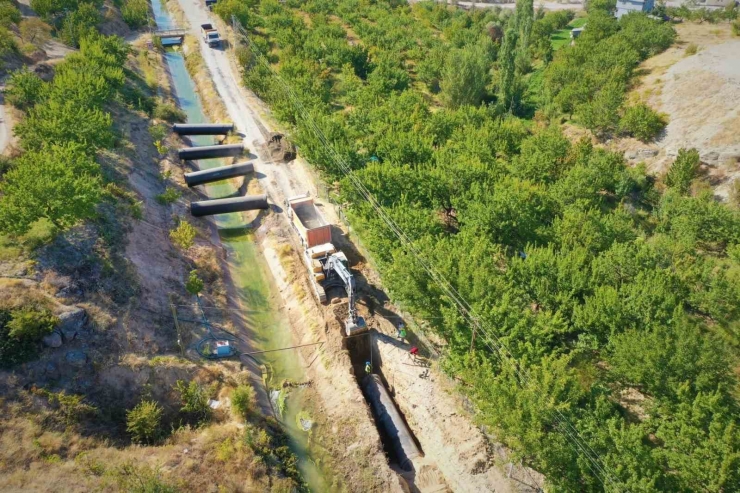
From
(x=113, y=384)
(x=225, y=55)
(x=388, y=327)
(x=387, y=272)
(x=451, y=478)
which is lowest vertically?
(x=451, y=478)

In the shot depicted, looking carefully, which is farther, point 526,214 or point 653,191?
point 653,191

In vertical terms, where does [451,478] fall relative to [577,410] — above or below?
below

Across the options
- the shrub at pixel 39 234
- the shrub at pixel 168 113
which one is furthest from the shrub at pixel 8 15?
the shrub at pixel 39 234

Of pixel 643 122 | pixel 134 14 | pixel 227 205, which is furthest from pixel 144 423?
pixel 134 14

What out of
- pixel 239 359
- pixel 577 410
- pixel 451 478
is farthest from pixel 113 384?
pixel 577 410

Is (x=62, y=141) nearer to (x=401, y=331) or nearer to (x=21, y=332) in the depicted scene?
(x=21, y=332)

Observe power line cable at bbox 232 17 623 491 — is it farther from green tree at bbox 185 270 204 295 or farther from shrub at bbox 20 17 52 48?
shrub at bbox 20 17 52 48

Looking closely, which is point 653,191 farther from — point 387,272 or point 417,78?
point 417,78

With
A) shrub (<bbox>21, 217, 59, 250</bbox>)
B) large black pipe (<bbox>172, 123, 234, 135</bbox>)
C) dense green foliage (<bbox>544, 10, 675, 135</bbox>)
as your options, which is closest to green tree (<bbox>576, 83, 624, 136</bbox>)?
dense green foliage (<bbox>544, 10, 675, 135</bbox>)
